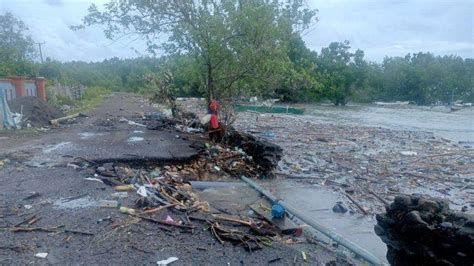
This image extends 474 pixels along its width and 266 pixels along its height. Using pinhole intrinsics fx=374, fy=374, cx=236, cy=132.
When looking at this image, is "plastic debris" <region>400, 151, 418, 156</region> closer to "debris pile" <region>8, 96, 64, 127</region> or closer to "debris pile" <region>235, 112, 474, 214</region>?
"debris pile" <region>235, 112, 474, 214</region>

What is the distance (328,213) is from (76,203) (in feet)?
14.3

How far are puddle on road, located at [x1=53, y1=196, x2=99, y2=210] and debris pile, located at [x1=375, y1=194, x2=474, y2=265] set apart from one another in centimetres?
372

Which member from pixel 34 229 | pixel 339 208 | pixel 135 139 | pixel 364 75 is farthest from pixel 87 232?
pixel 364 75

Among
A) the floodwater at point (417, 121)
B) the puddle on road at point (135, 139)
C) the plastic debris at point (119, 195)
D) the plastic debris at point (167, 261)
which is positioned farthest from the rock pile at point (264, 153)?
the floodwater at point (417, 121)

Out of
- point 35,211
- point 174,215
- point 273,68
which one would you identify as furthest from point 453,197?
point 35,211

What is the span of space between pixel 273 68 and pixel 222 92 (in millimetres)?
Answer: 2375

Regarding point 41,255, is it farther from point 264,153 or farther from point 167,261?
point 264,153

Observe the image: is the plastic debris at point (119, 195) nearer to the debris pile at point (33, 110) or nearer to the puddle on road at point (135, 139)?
the puddle on road at point (135, 139)

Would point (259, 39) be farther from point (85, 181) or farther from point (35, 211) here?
point (35, 211)

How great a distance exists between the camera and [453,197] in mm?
8094

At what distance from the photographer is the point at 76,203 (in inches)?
202

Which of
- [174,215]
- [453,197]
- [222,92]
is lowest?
[453,197]

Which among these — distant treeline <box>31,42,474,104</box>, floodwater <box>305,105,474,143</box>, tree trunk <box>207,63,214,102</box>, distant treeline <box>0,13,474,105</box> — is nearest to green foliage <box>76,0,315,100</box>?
tree trunk <box>207,63,214,102</box>

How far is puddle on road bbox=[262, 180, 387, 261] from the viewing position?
18.8ft
